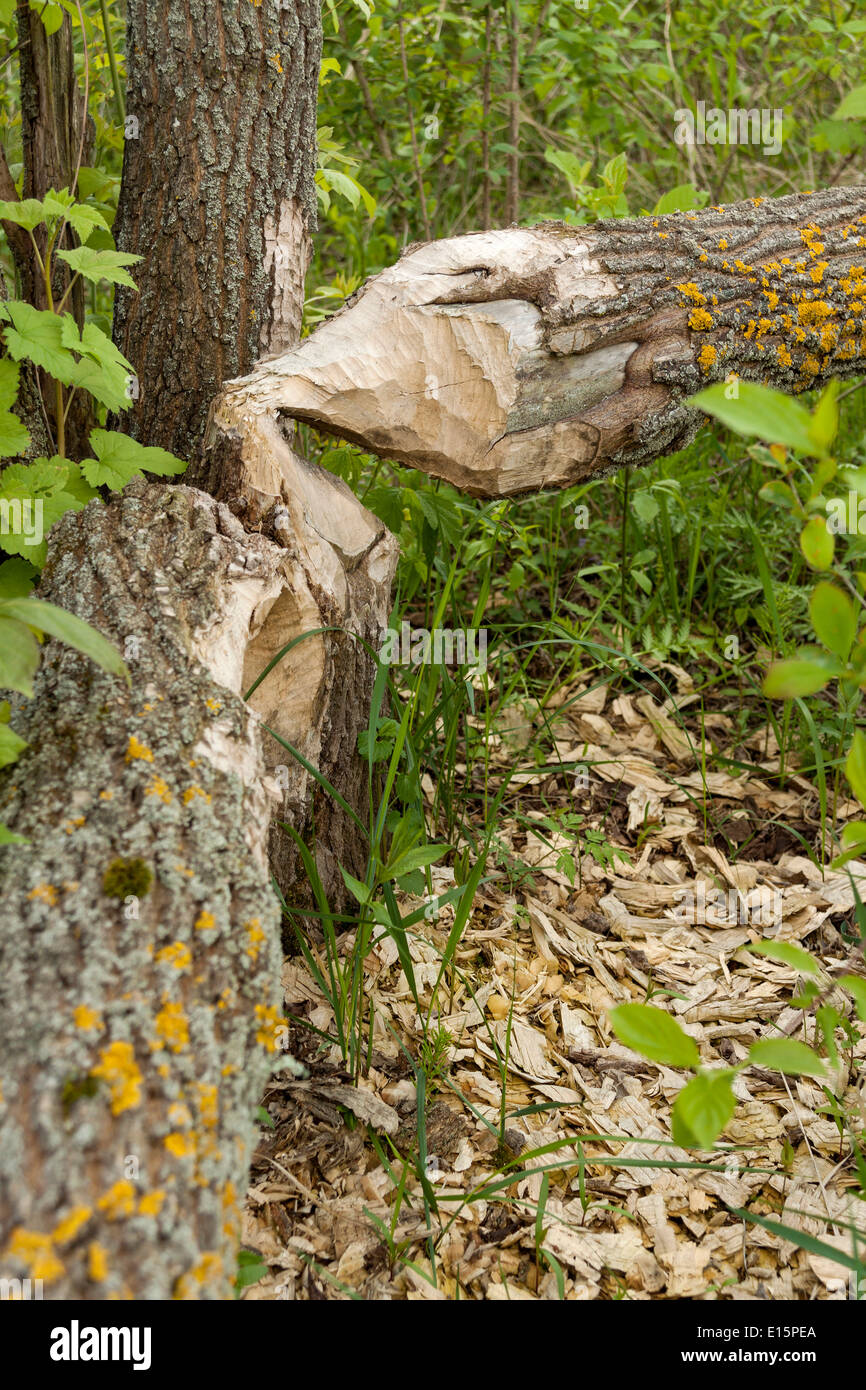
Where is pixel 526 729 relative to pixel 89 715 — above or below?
above

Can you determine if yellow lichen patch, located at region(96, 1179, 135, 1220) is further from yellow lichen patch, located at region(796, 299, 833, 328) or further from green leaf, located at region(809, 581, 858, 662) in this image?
yellow lichen patch, located at region(796, 299, 833, 328)

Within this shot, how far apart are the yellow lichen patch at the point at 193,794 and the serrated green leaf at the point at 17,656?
24 centimetres

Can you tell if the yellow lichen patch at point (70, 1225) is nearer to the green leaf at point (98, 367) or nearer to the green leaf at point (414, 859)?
the green leaf at point (414, 859)

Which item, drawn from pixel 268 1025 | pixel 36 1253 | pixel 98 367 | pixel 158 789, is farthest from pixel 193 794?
pixel 98 367

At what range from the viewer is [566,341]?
79.7 inches

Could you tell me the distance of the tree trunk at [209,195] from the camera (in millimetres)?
2020

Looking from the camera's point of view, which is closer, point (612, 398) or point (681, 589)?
point (612, 398)

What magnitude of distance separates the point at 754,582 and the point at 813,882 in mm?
921

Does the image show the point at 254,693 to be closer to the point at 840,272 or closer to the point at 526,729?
the point at 526,729

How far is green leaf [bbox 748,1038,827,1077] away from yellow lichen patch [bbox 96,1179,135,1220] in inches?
28.0

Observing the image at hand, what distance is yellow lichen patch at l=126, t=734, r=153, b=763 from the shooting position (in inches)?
49.5

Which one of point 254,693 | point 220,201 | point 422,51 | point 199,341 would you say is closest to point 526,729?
point 254,693

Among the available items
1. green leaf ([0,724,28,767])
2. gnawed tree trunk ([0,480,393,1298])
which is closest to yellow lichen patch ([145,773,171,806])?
gnawed tree trunk ([0,480,393,1298])

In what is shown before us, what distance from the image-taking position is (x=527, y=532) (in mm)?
3090
